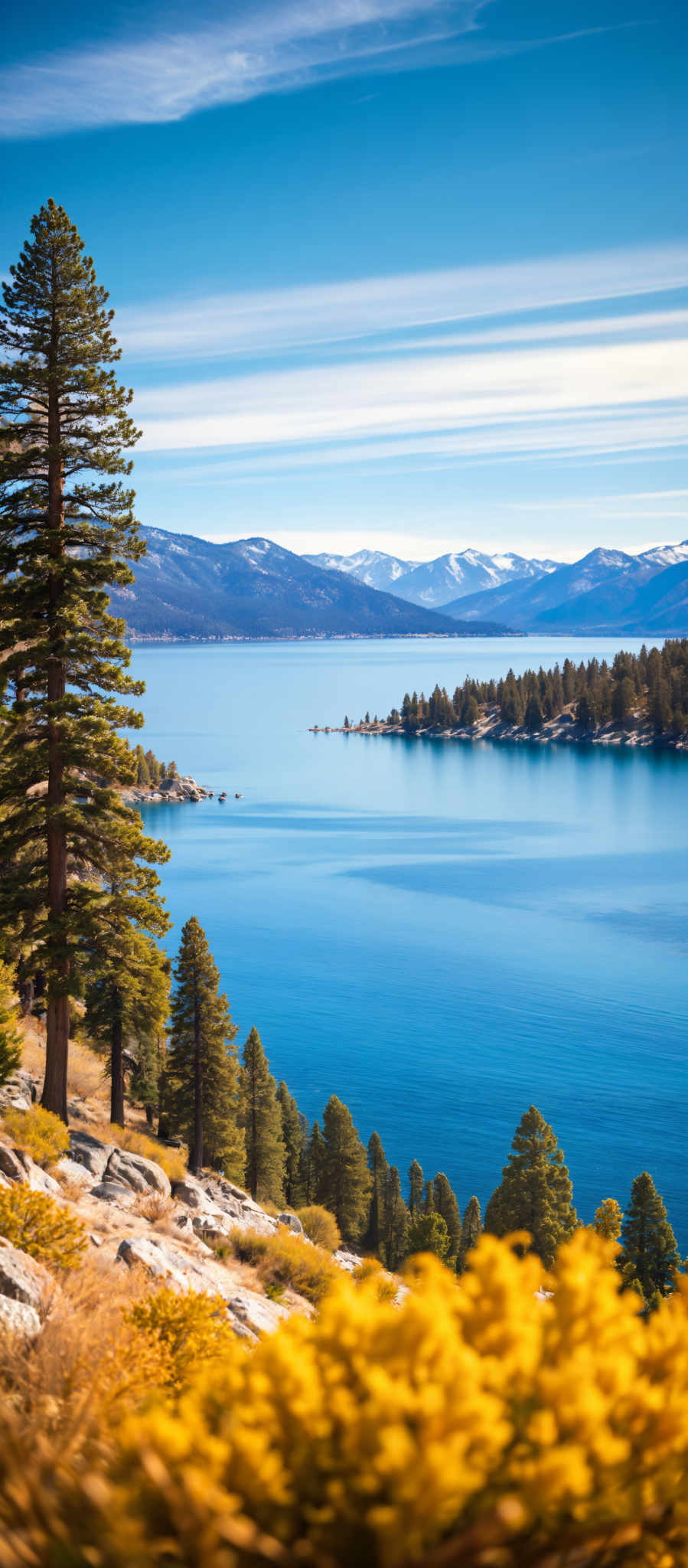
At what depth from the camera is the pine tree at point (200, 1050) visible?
3250cm

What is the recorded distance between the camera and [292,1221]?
2773 cm

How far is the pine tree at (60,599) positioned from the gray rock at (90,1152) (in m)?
2.74

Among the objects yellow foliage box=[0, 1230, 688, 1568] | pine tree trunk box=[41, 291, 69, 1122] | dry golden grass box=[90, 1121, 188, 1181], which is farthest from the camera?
dry golden grass box=[90, 1121, 188, 1181]

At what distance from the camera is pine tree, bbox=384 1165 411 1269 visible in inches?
1806

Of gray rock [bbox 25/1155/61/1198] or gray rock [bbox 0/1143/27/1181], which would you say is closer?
gray rock [bbox 0/1143/27/1181]

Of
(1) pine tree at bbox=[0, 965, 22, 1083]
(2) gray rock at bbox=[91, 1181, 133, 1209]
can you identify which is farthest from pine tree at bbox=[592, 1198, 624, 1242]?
(1) pine tree at bbox=[0, 965, 22, 1083]

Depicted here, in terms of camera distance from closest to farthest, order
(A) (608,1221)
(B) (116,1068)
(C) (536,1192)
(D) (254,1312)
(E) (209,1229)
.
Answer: (D) (254,1312), (E) (209,1229), (B) (116,1068), (A) (608,1221), (C) (536,1192)

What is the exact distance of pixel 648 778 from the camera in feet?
480

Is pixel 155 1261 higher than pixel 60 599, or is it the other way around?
pixel 60 599

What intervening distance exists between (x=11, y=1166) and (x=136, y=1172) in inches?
263

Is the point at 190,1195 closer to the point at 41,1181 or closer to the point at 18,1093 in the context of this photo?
the point at 18,1093

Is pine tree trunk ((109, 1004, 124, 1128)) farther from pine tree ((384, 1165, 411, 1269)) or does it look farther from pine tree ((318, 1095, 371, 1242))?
pine tree ((384, 1165, 411, 1269))

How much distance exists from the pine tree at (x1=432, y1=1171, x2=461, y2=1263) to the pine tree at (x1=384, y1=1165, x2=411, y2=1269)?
3607 millimetres

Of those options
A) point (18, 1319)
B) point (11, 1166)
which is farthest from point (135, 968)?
point (18, 1319)
